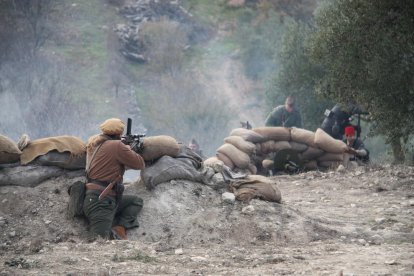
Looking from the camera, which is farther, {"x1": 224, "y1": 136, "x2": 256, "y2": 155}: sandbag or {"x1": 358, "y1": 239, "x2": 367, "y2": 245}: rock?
{"x1": 224, "y1": 136, "x2": 256, "y2": 155}: sandbag

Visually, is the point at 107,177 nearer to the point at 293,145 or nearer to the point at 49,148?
the point at 49,148

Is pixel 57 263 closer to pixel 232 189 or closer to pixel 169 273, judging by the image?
pixel 169 273

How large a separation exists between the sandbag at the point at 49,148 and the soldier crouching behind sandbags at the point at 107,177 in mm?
732

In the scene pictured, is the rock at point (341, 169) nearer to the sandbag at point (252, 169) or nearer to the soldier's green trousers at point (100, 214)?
the sandbag at point (252, 169)

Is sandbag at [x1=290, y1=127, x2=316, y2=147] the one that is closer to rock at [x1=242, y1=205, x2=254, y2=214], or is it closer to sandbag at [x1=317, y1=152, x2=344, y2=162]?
sandbag at [x1=317, y1=152, x2=344, y2=162]

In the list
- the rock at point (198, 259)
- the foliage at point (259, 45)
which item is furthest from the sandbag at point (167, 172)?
the foliage at point (259, 45)

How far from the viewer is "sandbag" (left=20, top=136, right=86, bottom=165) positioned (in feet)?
30.3

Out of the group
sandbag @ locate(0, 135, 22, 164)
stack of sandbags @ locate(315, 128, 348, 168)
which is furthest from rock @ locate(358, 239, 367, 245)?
stack of sandbags @ locate(315, 128, 348, 168)

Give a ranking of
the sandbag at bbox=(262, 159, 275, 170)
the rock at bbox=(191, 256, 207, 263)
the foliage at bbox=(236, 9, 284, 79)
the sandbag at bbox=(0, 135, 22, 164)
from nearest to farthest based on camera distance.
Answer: the rock at bbox=(191, 256, 207, 263) → the sandbag at bbox=(0, 135, 22, 164) → the sandbag at bbox=(262, 159, 275, 170) → the foliage at bbox=(236, 9, 284, 79)

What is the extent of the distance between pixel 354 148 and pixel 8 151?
8625mm

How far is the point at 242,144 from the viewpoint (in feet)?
47.3

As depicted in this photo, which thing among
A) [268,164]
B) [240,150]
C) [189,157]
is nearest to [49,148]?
[189,157]

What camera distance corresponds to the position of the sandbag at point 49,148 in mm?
9242

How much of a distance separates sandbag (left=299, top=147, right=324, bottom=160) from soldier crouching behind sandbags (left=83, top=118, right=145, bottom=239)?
718 cm
